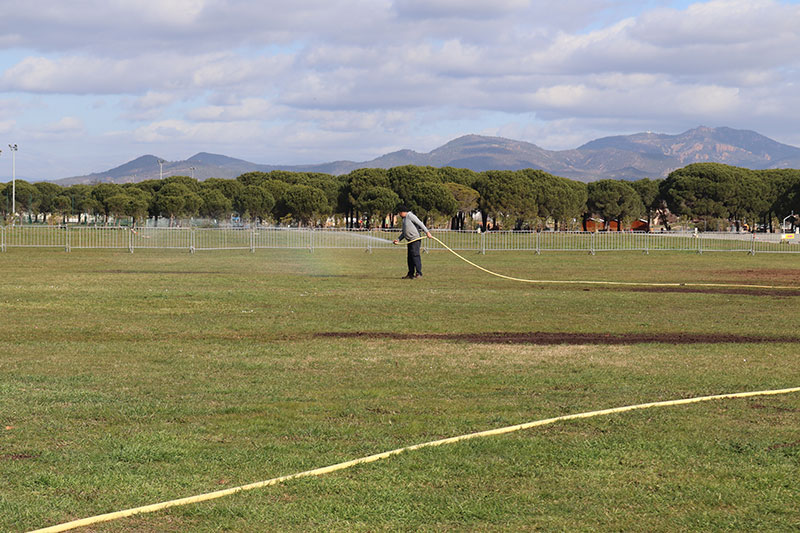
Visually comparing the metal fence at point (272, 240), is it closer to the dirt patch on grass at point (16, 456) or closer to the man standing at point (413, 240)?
the man standing at point (413, 240)

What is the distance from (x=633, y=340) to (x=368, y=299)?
779cm

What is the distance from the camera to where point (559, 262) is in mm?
38812

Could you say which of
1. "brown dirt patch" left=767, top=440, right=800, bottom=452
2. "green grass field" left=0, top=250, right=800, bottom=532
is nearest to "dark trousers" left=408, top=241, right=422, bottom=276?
"green grass field" left=0, top=250, right=800, bottom=532

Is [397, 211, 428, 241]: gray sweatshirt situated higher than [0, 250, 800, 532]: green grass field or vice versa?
[397, 211, 428, 241]: gray sweatshirt

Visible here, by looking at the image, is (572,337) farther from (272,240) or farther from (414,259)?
(272,240)

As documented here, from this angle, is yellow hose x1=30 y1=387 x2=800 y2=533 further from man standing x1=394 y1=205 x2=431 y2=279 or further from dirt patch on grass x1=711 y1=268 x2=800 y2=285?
dirt patch on grass x1=711 y1=268 x2=800 y2=285

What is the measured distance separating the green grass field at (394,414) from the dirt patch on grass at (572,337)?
10 cm

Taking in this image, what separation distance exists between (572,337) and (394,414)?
652cm

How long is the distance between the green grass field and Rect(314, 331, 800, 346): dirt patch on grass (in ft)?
0.32

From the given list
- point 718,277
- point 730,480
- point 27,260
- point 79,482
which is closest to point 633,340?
point 730,480

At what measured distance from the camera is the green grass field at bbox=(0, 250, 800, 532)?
17.9 feet

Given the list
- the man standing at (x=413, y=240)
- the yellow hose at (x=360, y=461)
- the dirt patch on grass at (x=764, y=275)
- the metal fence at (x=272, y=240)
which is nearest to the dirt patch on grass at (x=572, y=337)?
the yellow hose at (x=360, y=461)

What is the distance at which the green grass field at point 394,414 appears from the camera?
17.9 ft

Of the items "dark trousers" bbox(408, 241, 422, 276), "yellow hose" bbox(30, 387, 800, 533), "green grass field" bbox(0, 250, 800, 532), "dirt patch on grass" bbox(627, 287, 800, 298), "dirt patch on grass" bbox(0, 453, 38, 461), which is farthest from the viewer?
"dark trousers" bbox(408, 241, 422, 276)
